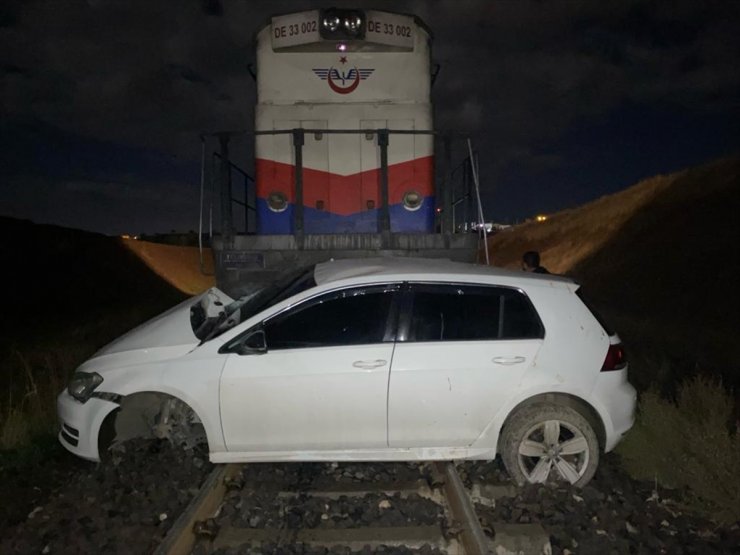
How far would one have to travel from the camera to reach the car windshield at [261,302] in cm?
515

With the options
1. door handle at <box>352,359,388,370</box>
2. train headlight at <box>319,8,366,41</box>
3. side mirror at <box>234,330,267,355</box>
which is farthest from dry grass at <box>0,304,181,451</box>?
train headlight at <box>319,8,366,41</box>

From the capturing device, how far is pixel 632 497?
491 centimetres

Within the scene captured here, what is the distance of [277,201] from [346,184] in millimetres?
938

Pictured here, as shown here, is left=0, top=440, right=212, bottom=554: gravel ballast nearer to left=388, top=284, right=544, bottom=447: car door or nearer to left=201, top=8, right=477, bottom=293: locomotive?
left=388, top=284, right=544, bottom=447: car door

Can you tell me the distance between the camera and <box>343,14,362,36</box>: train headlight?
326 inches

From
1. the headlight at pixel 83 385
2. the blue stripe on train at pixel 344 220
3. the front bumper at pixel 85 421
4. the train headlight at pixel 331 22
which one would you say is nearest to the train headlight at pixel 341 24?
the train headlight at pixel 331 22

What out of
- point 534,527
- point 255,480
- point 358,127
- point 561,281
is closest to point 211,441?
point 255,480

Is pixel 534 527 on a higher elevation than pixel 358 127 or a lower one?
lower

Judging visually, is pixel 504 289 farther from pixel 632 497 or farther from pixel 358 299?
pixel 632 497

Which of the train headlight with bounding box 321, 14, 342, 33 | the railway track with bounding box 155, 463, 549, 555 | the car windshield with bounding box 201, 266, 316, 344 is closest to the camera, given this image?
the railway track with bounding box 155, 463, 549, 555

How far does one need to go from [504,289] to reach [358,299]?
107 centimetres

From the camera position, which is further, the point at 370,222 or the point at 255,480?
the point at 370,222

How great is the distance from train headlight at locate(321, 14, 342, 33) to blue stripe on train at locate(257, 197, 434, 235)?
2.22 meters

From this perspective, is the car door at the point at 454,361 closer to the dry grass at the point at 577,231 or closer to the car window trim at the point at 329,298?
the car window trim at the point at 329,298
